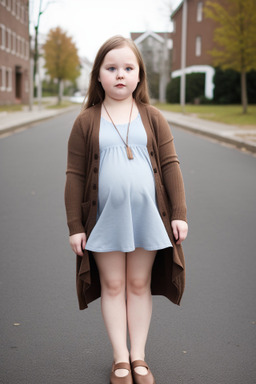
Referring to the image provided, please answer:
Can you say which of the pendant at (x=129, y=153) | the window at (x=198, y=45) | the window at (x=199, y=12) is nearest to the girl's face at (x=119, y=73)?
the pendant at (x=129, y=153)

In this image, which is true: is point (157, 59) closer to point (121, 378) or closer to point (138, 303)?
point (138, 303)

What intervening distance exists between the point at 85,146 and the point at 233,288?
211 centimetres

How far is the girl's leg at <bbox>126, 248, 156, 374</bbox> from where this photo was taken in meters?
2.75

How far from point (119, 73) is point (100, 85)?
0.21 m

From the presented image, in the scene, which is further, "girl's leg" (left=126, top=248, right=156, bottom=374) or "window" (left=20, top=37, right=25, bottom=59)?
"window" (left=20, top=37, right=25, bottom=59)

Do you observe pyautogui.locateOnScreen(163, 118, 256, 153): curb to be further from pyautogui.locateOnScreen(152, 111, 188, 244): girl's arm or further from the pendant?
the pendant

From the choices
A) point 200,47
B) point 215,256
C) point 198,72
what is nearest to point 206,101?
point 198,72

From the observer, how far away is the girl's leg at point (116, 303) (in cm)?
272

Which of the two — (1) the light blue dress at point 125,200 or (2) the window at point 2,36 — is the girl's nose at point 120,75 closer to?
(1) the light blue dress at point 125,200

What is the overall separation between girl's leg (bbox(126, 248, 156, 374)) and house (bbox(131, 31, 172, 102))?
52.5 meters

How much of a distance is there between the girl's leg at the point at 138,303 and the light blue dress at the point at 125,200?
0.55ft

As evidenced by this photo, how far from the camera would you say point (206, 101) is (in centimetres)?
4709

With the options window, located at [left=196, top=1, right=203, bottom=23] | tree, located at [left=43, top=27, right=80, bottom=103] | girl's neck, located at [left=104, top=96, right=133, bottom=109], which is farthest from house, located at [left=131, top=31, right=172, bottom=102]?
girl's neck, located at [left=104, top=96, right=133, bottom=109]

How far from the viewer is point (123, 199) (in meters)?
2.56
